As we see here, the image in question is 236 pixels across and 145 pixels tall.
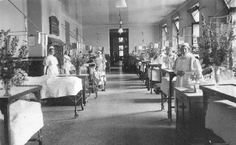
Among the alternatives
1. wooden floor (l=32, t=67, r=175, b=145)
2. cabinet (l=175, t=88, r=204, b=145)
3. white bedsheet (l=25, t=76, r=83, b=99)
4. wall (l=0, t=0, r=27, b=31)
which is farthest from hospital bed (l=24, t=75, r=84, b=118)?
wall (l=0, t=0, r=27, b=31)

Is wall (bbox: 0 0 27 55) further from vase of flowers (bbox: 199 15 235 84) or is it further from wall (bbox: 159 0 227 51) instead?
vase of flowers (bbox: 199 15 235 84)

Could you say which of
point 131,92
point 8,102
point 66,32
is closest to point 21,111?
point 8,102

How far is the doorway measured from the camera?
24453mm

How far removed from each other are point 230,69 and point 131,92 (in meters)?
5.36

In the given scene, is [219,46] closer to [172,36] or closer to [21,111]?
[21,111]

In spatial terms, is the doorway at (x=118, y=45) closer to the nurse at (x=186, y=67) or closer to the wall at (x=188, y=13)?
the wall at (x=188, y=13)

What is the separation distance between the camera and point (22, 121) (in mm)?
3158

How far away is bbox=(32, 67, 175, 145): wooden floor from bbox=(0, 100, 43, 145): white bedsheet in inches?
34.0

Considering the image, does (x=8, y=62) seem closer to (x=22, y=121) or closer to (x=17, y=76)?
(x=17, y=76)

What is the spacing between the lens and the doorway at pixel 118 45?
80.2 feet

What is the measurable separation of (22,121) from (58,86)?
2901mm

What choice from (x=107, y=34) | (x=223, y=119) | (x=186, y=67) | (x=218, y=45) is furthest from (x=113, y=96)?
(x=107, y=34)

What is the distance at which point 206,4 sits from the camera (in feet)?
33.1

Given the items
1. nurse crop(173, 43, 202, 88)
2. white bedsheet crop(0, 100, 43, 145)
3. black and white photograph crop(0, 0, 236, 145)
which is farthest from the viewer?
nurse crop(173, 43, 202, 88)
